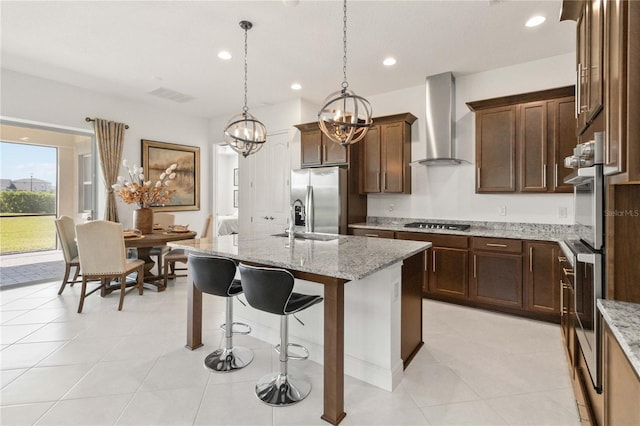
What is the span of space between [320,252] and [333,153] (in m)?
2.79

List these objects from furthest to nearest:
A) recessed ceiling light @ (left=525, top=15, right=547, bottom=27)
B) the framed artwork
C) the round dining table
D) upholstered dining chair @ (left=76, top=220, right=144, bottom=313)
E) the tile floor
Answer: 1. the framed artwork
2. the round dining table
3. upholstered dining chair @ (left=76, top=220, right=144, bottom=313)
4. recessed ceiling light @ (left=525, top=15, right=547, bottom=27)
5. the tile floor

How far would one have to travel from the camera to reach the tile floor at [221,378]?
74.2 inches

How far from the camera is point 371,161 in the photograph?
15.4 ft

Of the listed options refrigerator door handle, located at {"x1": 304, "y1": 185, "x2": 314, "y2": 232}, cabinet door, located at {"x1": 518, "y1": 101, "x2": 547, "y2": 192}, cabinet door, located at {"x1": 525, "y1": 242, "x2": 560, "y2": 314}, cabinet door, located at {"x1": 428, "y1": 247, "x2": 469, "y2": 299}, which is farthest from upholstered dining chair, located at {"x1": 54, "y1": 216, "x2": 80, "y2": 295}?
cabinet door, located at {"x1": 518, "y1": 101, "x2": 547, "y2": 192}

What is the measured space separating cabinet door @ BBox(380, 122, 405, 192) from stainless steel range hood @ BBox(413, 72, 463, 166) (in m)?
0.30

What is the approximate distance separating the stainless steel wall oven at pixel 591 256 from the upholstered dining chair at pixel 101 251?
4086 mm

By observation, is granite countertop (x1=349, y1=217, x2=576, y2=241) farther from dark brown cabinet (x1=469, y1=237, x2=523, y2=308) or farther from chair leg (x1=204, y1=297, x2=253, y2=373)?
chair leg (x1=204, y1=297, x2=253, y2=373)

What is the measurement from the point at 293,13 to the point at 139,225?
330cm

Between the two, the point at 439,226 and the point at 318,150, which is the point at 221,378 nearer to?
the point at 439,226

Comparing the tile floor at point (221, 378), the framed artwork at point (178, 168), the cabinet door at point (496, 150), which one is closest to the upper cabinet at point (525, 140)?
the cabinet door at point (496, 150)

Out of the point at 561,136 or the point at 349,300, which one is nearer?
the point at 349,300

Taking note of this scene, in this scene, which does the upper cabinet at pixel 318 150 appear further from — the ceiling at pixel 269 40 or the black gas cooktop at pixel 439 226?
the black gas cooktop at pixel 439 226

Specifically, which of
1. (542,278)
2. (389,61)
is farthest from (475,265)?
(389,61)

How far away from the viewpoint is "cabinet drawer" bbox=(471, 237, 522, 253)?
3.43 m
